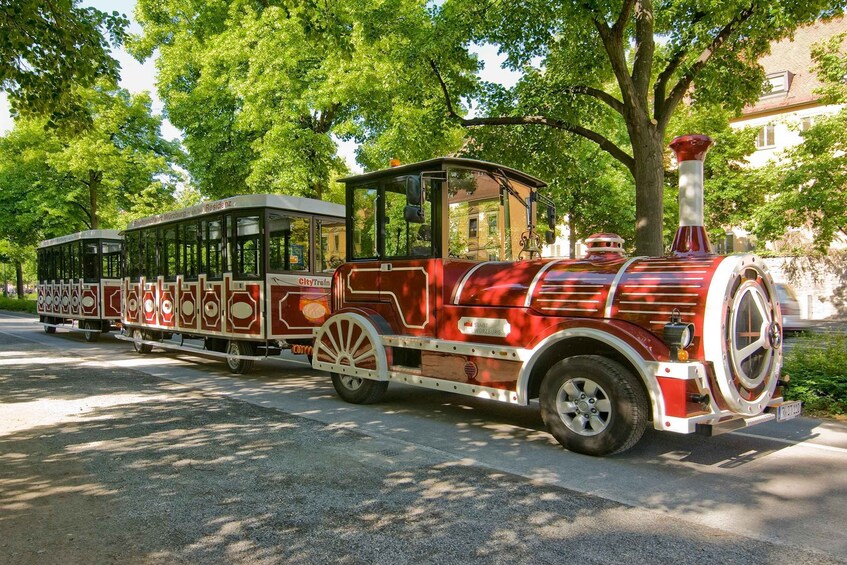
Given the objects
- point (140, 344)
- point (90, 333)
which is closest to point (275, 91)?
point (140, 344)

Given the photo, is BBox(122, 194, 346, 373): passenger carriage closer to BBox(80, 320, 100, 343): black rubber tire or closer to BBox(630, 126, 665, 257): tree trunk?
Answer: BBox(630, 126, 665, 257): tree trunk

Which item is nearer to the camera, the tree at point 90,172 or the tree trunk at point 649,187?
the tree trunk at point 649,187

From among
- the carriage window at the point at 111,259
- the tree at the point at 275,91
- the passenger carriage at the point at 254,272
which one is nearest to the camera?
the passenger carriage at the point at 254,272

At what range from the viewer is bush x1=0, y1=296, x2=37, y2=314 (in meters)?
36.2

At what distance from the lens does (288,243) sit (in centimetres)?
1090

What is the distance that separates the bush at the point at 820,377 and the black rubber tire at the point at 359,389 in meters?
4.90

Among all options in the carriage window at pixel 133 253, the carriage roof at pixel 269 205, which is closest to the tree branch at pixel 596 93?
the carriage roof at pixel 269 205

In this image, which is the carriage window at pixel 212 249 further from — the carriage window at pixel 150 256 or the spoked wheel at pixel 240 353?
the carriage window at pixel 150 256

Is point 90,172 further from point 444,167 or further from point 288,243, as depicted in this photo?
point 444,167

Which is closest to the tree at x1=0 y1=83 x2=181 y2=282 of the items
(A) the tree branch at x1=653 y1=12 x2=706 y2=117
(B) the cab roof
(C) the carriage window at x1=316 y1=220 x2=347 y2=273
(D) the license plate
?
(C) the carriage window at x1=316 y1=220 x2=347 y2=273

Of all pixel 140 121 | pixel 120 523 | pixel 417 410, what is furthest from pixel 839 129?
pixel 140 121

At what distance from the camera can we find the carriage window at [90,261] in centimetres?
1853

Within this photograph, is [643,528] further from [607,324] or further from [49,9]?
[49,9]

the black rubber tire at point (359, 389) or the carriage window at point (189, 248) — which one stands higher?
the carriage window at point (189, 248)
